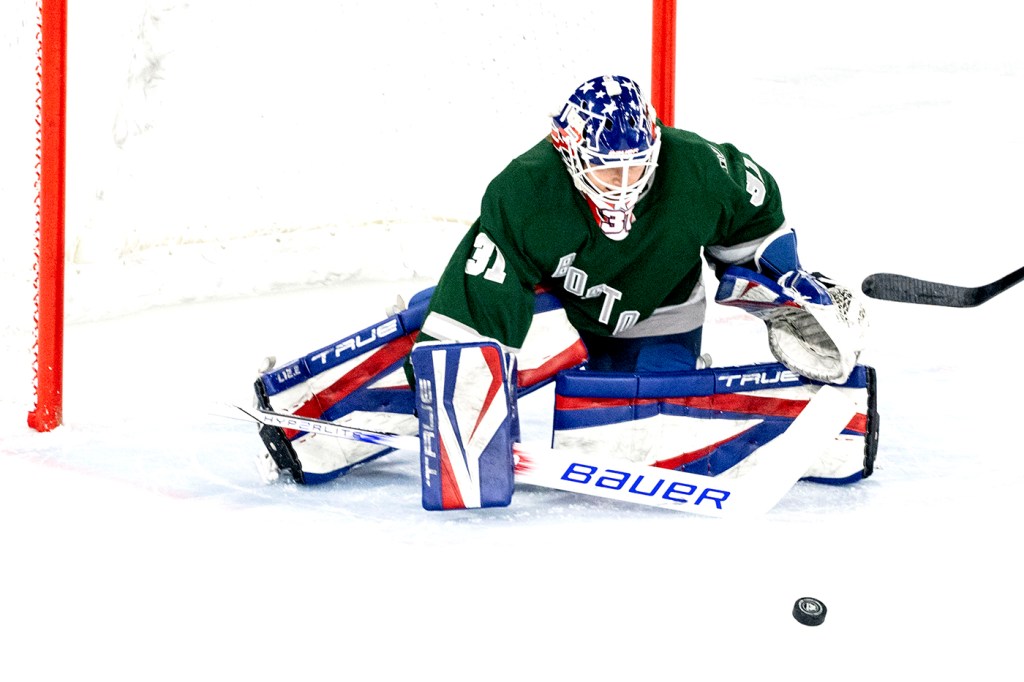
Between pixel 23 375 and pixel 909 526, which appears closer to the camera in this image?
pixel 909 526

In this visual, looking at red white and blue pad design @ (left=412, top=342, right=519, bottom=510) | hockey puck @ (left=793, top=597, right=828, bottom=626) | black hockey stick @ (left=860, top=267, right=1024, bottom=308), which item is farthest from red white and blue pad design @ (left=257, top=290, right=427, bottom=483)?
hockey puck @ (left=793, top=597, right=828, bottom=626)

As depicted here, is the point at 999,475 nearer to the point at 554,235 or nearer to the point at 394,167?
the point at 554,235

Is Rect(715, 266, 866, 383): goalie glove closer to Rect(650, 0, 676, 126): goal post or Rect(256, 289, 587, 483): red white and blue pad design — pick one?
Rect(256, 289, 587, 483): red white and blue pad design

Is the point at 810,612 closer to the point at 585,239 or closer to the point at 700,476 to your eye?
the point at 700,476

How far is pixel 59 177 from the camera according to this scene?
245 cm

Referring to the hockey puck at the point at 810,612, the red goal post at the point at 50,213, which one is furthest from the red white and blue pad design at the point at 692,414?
the red goal post at the point at 50,213

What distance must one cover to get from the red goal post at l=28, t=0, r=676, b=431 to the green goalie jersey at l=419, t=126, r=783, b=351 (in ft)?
2.73

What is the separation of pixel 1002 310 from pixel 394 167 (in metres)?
1.64

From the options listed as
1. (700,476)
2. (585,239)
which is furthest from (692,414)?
(585,239)

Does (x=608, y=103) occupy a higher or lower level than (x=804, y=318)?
higher

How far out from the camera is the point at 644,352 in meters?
2.42

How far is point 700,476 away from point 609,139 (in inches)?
21.9

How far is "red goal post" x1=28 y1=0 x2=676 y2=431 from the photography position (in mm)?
2396

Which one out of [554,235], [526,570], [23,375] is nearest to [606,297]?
[554,235]
